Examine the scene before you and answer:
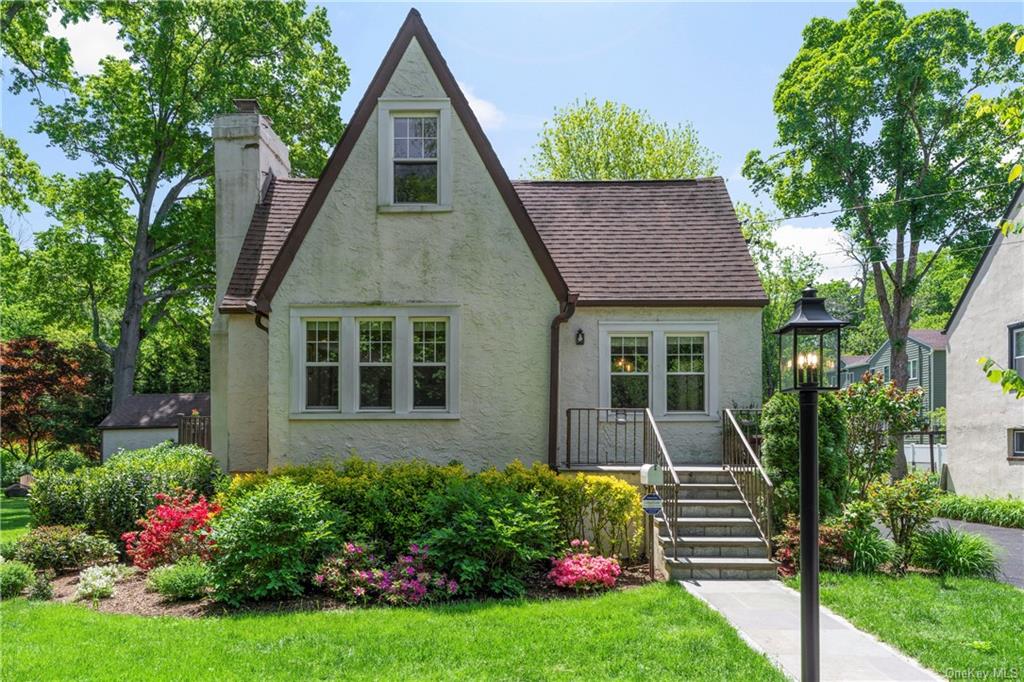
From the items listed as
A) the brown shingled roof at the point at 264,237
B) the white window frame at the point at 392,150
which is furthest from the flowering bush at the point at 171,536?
the white window frame at the point at 392,150

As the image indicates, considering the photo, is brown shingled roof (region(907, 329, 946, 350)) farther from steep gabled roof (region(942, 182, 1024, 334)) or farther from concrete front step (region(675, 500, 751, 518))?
concrete front step (region(675, 500, 751, 518))

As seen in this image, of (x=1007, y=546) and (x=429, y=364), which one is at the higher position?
(x=429, y=364)

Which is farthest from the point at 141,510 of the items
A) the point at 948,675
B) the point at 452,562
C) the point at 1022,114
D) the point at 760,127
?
the point at 760,127

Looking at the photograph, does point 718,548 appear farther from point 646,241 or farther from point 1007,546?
point 1007,546

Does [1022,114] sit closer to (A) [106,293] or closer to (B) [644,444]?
(B) [644,444]

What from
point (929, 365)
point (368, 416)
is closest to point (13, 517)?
point (368, 416)

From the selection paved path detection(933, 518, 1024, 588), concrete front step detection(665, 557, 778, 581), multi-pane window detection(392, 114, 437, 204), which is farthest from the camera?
multi-pane window detection(392, 114, 437, 204)

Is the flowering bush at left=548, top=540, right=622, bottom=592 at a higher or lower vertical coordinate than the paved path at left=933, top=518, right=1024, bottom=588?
higher

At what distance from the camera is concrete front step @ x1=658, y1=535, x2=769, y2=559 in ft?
28.9

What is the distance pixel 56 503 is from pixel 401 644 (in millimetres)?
7554

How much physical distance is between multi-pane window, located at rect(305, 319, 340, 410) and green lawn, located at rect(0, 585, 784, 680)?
422cm

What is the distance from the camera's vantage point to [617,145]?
29.0 metres

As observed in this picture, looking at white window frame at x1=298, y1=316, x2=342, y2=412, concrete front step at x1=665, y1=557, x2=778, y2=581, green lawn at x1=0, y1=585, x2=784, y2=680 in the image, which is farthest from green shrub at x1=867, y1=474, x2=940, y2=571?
white window frame at x1=298, y1=316, x2=342, y2=412

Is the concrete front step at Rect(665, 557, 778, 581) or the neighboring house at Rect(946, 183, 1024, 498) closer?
the concrete front step at Rect(665, 557, 778, 581)
